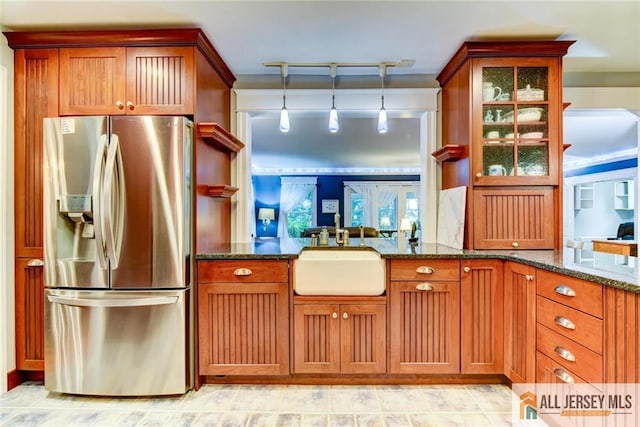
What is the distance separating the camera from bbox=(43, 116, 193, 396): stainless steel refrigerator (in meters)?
1.84

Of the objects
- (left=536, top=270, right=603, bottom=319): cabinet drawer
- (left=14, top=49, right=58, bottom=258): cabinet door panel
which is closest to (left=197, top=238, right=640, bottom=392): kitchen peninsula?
(left=536, top=270, right=603, bottom=319): cabinet drawer

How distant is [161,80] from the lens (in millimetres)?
2010

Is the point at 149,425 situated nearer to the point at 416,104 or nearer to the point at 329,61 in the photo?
the point at 329,61

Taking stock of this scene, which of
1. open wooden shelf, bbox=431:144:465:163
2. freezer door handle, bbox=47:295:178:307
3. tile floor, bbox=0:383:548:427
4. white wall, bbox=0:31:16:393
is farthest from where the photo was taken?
open wooden shelf, bbox=431:144:465:163

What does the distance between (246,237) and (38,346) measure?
147 cm

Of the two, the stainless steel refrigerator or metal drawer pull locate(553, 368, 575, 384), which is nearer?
metal drawer pull locate(553, 368, 575, 384)

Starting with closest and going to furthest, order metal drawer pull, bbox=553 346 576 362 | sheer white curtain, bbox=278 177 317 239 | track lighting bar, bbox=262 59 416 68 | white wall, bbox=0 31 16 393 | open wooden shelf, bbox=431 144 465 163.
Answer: metal drawer pull, bbox=553 346 576 362 → white wall, bbox=0 31 16 393 → open wooden shelf, bbox=431 144 465 163 → track lighting bar, bbox=262 59 416 68 → sheer white curtain, bbox=278 177 317 239

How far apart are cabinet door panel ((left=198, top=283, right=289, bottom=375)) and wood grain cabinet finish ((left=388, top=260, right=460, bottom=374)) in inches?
26.4

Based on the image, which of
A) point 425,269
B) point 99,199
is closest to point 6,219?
point 99,199

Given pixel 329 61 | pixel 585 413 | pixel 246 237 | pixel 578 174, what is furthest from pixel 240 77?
pixel 578 174

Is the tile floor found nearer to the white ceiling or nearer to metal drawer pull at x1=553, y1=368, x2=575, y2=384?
metal drawer pull at x1=553, y1=368, x2=575, y2=384

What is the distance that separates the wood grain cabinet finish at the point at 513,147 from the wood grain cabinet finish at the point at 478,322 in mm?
293

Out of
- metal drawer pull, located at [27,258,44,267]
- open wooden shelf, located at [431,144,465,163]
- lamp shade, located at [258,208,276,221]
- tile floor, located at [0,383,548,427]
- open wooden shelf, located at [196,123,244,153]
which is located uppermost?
open wooden shelf, located at [196,123,244,153]

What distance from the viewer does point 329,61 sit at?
2.42 m
